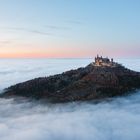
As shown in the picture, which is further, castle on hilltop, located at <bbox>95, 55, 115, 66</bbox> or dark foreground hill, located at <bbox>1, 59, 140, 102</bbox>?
castle on hilltop, located at <bbox>95, 55, 115, 66</bbox>

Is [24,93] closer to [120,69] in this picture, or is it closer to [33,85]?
[33,85]

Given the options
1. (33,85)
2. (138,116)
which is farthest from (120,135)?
(33,85)

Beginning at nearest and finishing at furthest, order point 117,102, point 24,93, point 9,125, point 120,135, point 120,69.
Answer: point 120,135 → point 9,125 → point 117,102 → point 24,93 → point 120,69

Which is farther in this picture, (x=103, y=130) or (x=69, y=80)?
(x=69, y=80)

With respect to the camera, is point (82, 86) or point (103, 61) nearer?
point (82, 86)

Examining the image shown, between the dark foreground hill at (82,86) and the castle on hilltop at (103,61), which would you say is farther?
the castle on hilltop at (103,61)

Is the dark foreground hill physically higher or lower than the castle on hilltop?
lower

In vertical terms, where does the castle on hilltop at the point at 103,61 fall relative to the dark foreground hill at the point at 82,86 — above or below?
above

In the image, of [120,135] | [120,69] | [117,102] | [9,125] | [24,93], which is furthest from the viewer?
[120,69]
